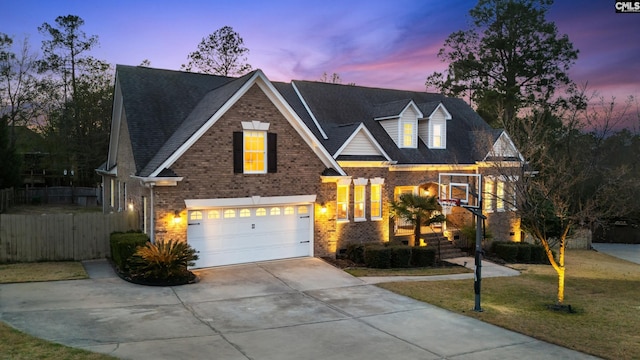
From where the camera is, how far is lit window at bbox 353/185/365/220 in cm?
2197

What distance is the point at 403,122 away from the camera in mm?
24859

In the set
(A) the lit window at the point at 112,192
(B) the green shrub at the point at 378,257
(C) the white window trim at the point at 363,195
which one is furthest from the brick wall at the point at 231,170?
(A) the lit window at the point at 112,192

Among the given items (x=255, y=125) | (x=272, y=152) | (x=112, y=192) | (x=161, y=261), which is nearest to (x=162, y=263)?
(x=161, y=261)

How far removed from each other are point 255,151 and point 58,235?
25.8ft

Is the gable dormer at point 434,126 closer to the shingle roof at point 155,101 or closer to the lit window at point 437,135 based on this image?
the lit window at point 437,135

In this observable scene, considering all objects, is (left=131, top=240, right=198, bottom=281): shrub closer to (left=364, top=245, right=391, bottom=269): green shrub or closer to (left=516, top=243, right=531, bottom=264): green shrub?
(left=364, top=245, right=391, bottom=269): green shrub

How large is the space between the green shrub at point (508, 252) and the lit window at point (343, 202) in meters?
8.54

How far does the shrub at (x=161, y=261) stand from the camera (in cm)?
1499

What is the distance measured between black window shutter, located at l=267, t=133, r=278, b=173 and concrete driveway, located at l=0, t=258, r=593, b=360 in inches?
187

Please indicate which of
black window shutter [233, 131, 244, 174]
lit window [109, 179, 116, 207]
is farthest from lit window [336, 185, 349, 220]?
lit window [109, 179, 116, 207]

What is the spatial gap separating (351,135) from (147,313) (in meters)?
12.6

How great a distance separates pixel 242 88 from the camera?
17516 mm

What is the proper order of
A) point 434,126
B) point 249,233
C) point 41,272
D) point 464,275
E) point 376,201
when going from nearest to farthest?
point 41,272 → point 249,233 → point 464,275 → point 376,201 → point 434,126

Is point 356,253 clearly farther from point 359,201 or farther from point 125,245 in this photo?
point 125,245
